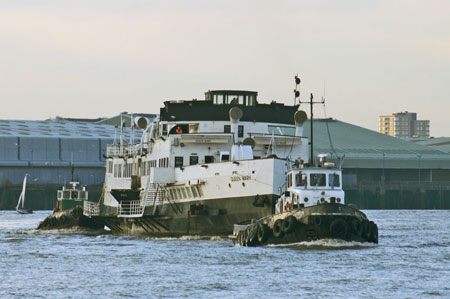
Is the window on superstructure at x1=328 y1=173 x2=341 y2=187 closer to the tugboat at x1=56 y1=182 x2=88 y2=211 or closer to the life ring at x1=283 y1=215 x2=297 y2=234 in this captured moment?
the life ring at x1=283 y1=215 x2=297 y2=234

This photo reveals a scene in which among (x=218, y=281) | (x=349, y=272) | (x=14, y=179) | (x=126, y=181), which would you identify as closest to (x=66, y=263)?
(x=218, y=281)

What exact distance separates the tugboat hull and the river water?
1.80ft

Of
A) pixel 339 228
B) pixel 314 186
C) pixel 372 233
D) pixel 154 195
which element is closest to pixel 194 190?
pixel 154 195

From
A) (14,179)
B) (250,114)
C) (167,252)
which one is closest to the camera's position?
(167,252)

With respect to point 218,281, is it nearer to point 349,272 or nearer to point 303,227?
point 349,272

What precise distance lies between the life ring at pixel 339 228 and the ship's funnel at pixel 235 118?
52.1 ft

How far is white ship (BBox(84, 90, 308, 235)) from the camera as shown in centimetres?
5750

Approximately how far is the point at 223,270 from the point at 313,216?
23.4ft

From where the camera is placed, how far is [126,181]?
75750mm

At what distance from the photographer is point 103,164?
547 feet

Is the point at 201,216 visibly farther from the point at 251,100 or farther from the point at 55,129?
the point at 55,129

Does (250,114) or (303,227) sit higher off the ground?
(250,114)

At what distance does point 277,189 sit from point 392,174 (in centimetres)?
13340

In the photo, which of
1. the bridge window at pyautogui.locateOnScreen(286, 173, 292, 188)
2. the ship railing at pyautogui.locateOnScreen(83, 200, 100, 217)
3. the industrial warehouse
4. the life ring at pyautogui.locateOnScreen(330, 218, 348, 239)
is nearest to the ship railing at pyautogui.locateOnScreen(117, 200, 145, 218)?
the ship railing at pyautogui.locateOnScreen(83, 200, 100, 217)
